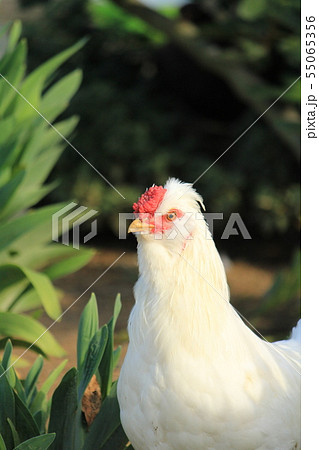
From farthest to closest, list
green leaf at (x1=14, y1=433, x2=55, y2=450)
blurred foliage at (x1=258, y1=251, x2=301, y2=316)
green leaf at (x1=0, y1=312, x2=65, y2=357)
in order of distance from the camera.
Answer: blurred foliage at (x1=258, y1=251, x2=301, y2=316) → green leaf at (x1=0, y1=312, x2=65, y2=357) → green leaf at (x1=14, y1=433, x2=55, y2=450)

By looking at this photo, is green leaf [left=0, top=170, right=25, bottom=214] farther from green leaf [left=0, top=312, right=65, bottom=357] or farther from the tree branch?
the tree branch

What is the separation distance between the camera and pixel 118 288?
5.02 meters

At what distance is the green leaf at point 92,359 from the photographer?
70.8 inches

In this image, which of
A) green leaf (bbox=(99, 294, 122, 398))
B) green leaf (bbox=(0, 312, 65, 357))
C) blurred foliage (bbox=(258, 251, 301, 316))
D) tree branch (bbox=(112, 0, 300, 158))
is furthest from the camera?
tree branch (bbox=(112, 0, 300, 158))

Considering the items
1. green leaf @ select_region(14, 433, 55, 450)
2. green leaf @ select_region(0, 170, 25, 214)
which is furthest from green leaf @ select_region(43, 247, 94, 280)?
green leaf @ select_region(14, 433, 55, 450)

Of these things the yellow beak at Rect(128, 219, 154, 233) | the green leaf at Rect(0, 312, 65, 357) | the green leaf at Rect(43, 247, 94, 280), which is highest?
the yellow beak at Rect(128, 219, 154, 233)

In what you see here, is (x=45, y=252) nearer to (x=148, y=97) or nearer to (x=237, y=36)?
(x=237, y=36)

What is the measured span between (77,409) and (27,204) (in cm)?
128

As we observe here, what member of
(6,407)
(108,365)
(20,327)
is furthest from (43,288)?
(6,407)

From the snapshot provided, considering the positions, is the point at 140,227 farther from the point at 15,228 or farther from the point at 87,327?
the point at 15,228

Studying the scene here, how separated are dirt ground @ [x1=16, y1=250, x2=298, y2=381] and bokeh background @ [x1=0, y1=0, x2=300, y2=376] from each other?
0.05 ft

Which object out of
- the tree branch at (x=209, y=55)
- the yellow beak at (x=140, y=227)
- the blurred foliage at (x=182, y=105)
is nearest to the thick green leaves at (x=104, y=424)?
the yellow beak at (x=140, y=227)

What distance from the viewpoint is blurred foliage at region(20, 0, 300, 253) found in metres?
4.93

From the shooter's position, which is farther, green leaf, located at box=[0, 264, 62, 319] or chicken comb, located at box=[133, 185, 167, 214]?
green leaf, located at box=[0, 264, 62, 319]
